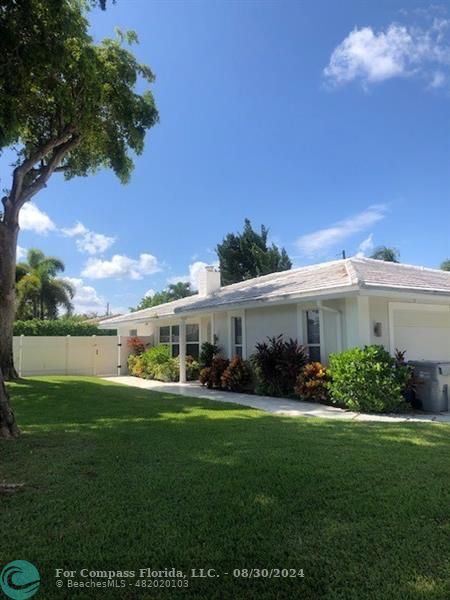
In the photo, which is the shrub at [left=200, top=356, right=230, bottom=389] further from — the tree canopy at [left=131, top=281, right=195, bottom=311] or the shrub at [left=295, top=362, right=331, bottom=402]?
the tree canopy at [left=131, top=281, right=195, bottom=311]

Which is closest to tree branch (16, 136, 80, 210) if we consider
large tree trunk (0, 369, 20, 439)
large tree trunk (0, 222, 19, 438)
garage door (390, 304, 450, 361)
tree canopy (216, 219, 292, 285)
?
large tree trunk (0, 222, 19, 438)

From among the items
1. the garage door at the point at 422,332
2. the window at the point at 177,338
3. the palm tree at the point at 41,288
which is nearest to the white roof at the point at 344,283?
the garage door at the point at 422,332

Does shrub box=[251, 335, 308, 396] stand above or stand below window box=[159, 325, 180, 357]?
below

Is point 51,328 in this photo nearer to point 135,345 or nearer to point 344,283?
point 135,345

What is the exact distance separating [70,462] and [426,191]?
17534 millimetres

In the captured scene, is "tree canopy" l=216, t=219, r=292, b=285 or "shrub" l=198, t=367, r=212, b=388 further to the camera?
"tree canopy" l=216, t=219, r=292, b=285

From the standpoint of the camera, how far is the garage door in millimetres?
11820

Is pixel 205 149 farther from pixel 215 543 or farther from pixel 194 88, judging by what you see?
pixel 215 543

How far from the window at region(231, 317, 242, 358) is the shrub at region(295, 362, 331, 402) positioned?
4064 mm

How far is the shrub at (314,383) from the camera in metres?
11.2

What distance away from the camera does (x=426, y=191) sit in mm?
18078

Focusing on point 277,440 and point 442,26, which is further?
point 442,26

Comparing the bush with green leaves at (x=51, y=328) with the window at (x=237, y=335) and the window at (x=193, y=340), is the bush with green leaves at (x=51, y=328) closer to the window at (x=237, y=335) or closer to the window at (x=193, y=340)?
the window at (x=193, y=340)

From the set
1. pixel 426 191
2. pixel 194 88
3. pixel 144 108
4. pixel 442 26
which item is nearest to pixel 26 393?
pixel 144 108
